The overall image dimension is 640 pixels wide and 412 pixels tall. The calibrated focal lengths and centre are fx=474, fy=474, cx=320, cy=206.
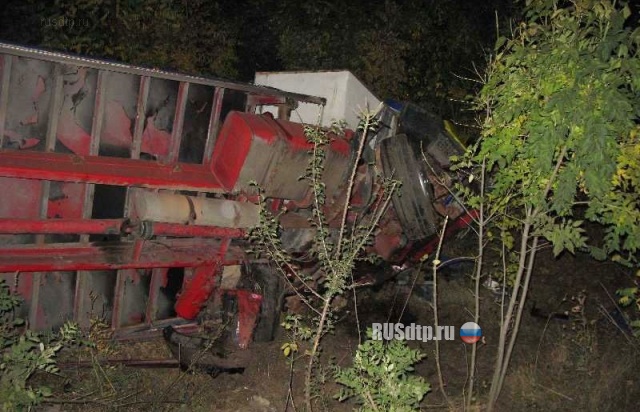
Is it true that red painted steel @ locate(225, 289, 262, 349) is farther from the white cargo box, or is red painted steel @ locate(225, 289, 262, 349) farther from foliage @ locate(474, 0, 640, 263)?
foliage @ locate(474, 0, 640, 263)

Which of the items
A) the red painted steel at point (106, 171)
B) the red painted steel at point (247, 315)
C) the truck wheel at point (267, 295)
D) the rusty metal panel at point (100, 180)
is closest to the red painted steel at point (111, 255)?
the rusty metal panel at point (100, 180)

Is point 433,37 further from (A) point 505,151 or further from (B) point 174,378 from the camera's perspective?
(B) point 174,378

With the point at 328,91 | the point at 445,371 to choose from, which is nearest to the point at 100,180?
the point at 328,91

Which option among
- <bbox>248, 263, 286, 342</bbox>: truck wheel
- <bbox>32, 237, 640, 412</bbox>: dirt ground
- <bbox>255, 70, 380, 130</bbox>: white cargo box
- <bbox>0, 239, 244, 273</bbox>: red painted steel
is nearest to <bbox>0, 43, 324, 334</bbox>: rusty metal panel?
<bbox>0, 239, 244, 273</bbox>: red painted steel

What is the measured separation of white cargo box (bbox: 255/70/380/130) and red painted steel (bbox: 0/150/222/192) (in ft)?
4.13

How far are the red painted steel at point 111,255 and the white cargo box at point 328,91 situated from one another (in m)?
1.64

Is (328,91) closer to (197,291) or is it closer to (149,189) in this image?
(149,189)

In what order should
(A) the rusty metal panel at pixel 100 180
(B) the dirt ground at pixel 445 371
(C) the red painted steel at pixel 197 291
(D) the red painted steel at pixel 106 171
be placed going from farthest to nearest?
(C) the red painted steel at pixel 197 291
(B) the dirt ground at pixel 445 371
(A) the rusty metal panel at pixel 100 180
(D) the red painted steel at pixel 106 171

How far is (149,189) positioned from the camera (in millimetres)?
3553

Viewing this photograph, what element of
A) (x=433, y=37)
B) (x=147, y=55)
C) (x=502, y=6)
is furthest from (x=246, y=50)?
(x=502, y=6)

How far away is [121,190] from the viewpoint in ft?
11.7

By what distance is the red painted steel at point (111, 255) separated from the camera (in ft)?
10.4

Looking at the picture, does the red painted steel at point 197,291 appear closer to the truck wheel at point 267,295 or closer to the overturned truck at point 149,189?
the overturned truck at point 149,189

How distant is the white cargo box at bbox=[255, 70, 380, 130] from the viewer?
16.0 feet
